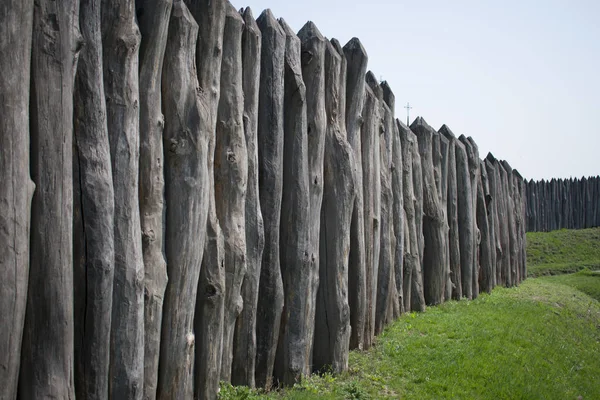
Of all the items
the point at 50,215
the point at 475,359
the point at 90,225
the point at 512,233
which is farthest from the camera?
the point at 512,233

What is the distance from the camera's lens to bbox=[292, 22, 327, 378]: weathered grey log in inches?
251

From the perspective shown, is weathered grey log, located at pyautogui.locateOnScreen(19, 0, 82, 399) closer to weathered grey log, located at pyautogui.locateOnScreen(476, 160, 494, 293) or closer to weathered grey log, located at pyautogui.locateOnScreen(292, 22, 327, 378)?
weathered grey log, located at pyautogui.locateOnScreen(292, 22, 327, 378)

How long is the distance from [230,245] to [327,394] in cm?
166

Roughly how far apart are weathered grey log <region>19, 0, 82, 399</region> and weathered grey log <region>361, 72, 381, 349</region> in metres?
4.42

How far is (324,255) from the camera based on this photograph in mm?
6824

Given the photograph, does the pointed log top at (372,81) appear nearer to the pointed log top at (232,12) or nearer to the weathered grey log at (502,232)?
the pointed log top at (232,12)

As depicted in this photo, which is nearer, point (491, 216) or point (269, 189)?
point (269, 189)

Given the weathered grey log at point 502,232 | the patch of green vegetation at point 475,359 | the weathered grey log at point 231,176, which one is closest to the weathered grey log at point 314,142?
the patch of green vegetation at point 475,359

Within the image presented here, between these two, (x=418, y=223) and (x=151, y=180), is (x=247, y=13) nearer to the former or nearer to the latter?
(x=151, y=180)

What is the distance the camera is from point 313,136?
654cm

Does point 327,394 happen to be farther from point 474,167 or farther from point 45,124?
point 474,167

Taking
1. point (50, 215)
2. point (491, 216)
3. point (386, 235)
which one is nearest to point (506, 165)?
point (491, 216)

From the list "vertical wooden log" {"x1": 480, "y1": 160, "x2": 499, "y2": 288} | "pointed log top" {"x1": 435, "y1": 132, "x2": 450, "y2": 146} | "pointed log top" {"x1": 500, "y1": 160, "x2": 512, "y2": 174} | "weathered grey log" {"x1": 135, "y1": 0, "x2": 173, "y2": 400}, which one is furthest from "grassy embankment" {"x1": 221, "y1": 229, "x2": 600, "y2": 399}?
"pointed log top" {"x1": 500, "y1": 160, "x2": 512, "y2": 174}

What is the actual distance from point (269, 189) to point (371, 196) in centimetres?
227
